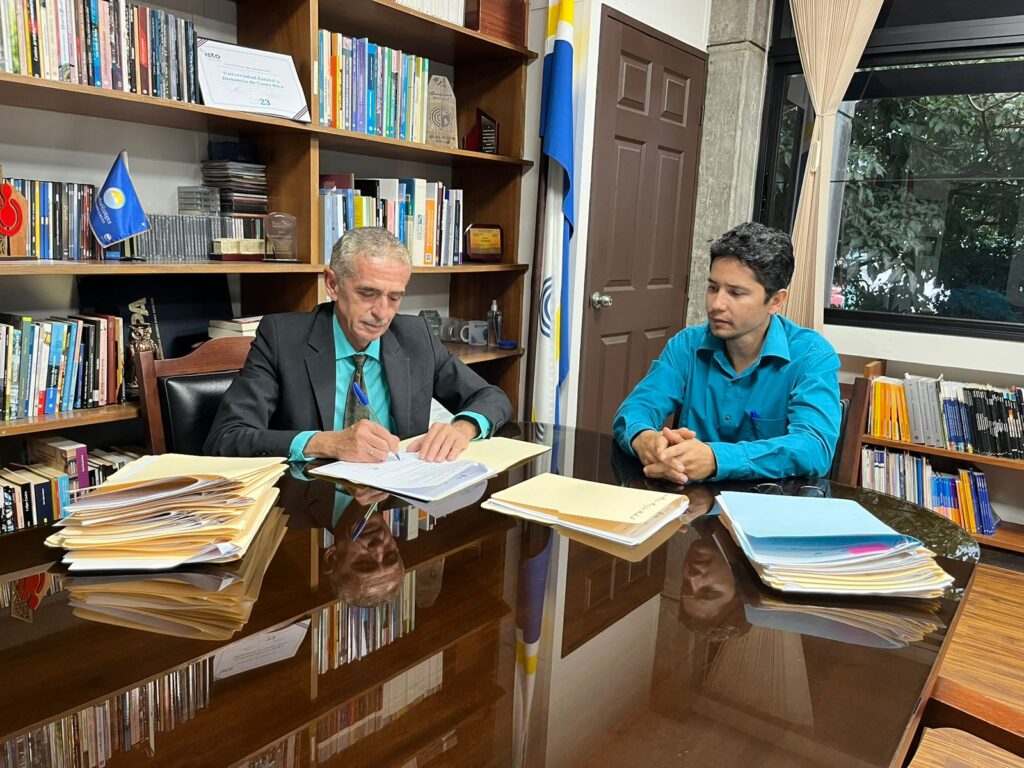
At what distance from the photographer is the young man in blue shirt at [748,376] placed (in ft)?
5.43

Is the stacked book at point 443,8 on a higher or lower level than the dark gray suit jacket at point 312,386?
higher

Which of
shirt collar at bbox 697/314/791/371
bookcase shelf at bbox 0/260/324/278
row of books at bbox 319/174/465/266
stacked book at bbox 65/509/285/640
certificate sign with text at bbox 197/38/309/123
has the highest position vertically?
certificate sign with text at bbox 197/38/309/123

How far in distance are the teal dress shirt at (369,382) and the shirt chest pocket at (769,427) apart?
63 centimetres

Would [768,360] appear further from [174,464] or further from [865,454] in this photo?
[865,454]

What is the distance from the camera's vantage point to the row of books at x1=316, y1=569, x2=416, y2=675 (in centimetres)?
80

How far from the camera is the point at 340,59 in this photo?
2.53m

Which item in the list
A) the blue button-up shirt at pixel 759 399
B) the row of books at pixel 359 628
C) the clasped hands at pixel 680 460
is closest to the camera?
the row of books at pixel 359 628

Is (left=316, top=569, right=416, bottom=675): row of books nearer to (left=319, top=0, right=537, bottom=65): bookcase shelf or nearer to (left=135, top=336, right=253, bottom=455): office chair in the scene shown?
(left=135, top=336, right=253, bottom=455): office chair

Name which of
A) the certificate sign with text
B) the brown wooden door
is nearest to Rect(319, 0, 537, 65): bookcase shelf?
the certificate sign with text

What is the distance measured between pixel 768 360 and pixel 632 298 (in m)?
1.85

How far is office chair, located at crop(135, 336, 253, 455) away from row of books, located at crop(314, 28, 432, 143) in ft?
3.67

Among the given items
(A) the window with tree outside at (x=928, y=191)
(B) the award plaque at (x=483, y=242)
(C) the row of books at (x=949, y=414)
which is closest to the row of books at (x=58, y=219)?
(B) the award plaque at (x=483, y=242)

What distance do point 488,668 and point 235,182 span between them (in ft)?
6.76

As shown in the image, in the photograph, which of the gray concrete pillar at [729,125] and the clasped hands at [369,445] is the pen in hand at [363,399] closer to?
the clasped hands at [369,445]
